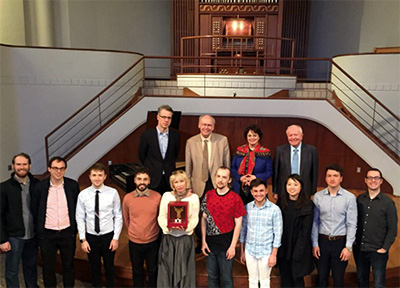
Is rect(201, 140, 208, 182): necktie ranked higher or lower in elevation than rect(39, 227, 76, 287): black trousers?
higher

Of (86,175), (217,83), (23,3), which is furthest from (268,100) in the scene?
(23,3)

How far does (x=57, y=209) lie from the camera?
10.0ft

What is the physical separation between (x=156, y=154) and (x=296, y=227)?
5.08 ft

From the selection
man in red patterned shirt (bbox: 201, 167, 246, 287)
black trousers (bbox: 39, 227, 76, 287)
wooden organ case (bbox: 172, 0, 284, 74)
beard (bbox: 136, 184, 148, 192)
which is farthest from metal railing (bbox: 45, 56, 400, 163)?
man in red patterned shirt (bbox: 201, 167, 246, 287)

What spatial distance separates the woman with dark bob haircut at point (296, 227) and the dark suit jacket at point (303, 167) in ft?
1.43

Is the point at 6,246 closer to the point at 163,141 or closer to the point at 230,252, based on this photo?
the point at 163,141

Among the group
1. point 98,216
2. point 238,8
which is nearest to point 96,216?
point 98,216

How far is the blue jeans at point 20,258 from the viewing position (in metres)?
3.15

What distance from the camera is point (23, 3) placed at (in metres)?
8.10

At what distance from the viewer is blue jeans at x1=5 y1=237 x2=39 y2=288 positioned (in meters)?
3.15

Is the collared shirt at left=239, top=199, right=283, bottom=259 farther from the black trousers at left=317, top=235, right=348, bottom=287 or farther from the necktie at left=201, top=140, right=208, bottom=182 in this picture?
the necktie at left=201, top=140, right=208, bottom=182

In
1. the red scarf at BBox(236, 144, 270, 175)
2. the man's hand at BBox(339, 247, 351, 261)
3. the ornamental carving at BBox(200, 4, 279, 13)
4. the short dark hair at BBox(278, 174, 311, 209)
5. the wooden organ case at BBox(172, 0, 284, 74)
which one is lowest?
the man's hand at BBox(339, 247, 351, 261)

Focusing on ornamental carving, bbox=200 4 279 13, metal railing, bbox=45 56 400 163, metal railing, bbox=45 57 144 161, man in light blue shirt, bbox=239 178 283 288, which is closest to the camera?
man in light blue shirt, bbox=239 178 283 288

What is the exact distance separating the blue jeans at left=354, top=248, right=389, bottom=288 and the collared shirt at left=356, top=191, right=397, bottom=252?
11 centimetres
